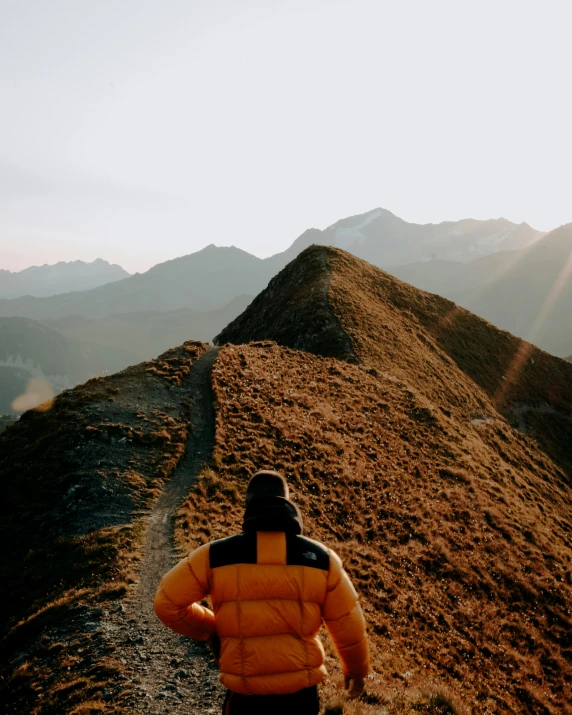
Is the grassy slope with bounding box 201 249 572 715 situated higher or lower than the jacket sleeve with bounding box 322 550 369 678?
lower

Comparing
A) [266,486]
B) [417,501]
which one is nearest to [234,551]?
[266,486]

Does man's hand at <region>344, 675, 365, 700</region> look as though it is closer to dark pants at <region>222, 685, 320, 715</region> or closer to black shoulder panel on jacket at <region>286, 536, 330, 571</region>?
dark pants at <region>222, 685, 320, 715</region>

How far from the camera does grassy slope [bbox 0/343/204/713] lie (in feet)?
35.0

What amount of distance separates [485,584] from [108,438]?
19.8 metres

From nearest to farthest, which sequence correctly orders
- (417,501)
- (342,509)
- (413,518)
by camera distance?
(342,509), (413,518), (417,501)

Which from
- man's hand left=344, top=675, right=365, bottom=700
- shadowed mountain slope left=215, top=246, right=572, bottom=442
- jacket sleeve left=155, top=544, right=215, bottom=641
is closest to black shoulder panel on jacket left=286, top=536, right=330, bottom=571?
jacket sleeve left=155, top=544, right=215, bottom=641

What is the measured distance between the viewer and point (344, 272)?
63.4 m

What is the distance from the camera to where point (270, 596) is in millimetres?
4840

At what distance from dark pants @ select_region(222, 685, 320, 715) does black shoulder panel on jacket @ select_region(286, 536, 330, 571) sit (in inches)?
55.6

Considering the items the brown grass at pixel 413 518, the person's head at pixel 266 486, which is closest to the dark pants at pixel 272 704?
the person's head at pixel 266 486

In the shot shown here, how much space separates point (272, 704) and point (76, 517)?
15826 millimetres

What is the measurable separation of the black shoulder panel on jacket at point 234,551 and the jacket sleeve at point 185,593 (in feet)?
0.37

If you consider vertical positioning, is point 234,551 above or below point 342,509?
above

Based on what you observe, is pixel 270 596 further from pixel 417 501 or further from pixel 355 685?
pixel 417 501
